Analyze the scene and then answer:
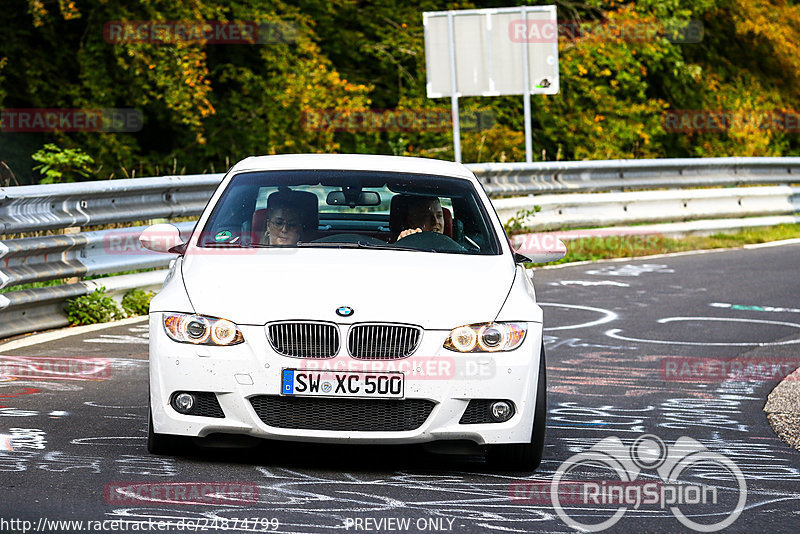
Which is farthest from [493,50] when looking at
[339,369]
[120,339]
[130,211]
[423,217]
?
[339,369]

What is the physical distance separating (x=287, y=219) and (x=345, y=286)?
106cm

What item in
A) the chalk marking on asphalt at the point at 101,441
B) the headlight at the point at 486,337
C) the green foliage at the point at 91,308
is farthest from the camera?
the green foliage at the point at 91,308

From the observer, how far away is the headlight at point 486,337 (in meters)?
6.09

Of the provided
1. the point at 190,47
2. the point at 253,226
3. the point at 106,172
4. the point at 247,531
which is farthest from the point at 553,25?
the point at 247,531

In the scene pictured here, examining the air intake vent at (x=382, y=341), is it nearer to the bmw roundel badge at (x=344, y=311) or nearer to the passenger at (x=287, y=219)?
the bmw roundel badge at (x=344, y=311)

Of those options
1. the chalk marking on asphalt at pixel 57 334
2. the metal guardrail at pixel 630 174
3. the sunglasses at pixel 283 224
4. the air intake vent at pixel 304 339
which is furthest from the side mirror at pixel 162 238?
the metal guardrail at pixel 630 174

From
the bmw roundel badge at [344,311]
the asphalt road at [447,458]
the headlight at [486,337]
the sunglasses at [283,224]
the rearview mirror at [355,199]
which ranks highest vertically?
the rearview mirror at [355,199]

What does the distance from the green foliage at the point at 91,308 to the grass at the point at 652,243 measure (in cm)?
680

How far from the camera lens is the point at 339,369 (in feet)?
19.6

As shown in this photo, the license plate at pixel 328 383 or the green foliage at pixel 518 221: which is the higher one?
the license plate at pixel 328 383

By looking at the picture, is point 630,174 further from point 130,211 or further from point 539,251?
point 539,251

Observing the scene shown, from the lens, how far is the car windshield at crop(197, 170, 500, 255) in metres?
7.07

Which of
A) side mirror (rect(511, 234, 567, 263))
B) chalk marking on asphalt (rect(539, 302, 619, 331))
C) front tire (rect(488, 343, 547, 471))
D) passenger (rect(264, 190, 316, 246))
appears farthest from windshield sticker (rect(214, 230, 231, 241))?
chalk marking on asphalt (rect(539, 302, 619, 331))

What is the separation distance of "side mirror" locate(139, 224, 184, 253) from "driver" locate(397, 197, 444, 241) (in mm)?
1132
